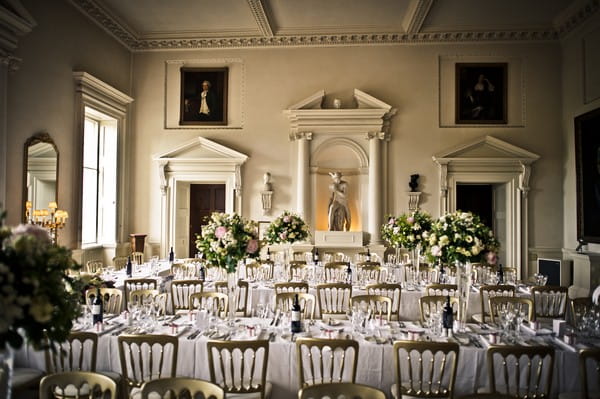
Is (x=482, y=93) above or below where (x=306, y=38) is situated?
below

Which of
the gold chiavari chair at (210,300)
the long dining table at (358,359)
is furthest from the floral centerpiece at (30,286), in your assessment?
the gold chiavari chair at (210,300)

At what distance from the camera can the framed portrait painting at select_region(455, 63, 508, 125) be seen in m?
11.5

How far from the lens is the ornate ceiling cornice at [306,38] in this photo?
36.0ft

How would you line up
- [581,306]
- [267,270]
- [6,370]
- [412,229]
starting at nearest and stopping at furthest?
[6,370], [581,306], [412,229], [267,270]

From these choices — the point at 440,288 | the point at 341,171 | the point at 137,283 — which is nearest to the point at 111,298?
the point at 137,283

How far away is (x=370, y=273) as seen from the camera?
7.75 m

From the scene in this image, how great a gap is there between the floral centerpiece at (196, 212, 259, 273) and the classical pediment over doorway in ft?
22.2

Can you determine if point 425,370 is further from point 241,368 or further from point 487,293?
point 487,293

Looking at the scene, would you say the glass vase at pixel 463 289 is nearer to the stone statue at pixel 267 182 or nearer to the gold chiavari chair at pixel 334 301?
the gold chiavari chair at pixel 334 301

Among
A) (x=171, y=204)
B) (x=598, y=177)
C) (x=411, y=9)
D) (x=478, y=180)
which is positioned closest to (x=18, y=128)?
(x=171, y=204)

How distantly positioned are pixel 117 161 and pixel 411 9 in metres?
8.18

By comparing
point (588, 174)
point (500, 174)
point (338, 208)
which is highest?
point (500, 174)

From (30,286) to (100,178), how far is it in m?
9.81

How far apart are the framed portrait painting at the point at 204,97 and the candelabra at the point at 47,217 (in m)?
4.60
